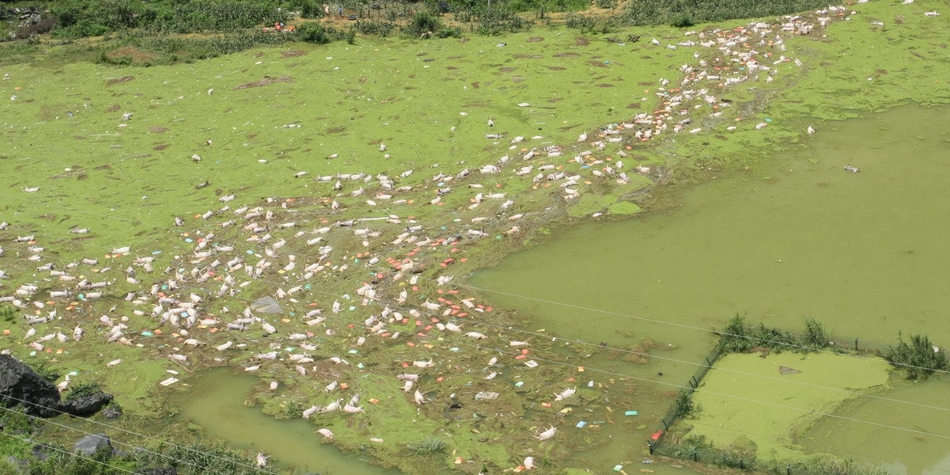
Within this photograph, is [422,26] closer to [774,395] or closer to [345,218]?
[345,218]

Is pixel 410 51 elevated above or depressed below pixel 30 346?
above

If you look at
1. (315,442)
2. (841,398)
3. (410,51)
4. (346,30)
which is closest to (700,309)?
(841,398)

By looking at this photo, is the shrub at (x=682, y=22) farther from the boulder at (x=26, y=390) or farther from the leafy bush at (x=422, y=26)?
the boulder at (x=26, y=390)

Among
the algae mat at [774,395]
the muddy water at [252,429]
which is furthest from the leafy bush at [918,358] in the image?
the muddy water at [252,429]

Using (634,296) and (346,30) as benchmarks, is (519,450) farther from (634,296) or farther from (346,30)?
(346,30)

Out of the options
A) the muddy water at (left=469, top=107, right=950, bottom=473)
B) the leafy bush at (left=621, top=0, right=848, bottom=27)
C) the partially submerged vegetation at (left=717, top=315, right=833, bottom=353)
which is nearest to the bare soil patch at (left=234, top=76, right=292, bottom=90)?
the leafy bush at (left=621, top=0, right=848, bottom=27)
